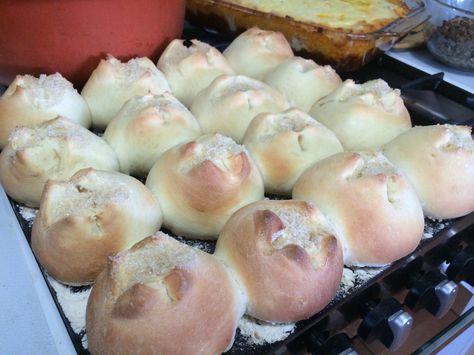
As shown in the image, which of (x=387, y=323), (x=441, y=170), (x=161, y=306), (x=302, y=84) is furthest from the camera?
(x=302, y=84)

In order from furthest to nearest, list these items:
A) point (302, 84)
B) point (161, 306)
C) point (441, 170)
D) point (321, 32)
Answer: point (321, 32) → point (302, 84) → point (441, 170) → point (161, 306)

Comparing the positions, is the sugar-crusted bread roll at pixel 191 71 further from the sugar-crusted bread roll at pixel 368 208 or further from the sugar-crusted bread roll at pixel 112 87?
the sugar-crusted bread roll at pixel 368 208

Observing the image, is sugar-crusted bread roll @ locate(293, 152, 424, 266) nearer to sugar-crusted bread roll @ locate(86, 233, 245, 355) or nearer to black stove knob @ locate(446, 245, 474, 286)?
black stove knob @ locate(446, 245, 474, 286)

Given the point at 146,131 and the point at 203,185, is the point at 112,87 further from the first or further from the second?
the point at 203,185

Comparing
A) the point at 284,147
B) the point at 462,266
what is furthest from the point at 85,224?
the point at 462,266

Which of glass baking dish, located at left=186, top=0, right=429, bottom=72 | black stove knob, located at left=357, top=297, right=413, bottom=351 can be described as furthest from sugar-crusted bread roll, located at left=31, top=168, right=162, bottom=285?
glass baking dish, located at left=186, top=0, right=429, bottom=72

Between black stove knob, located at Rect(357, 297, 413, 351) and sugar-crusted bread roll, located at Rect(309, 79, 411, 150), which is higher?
sugar-crusted bread roll, located at Rect(309, 79, 411, 150)
